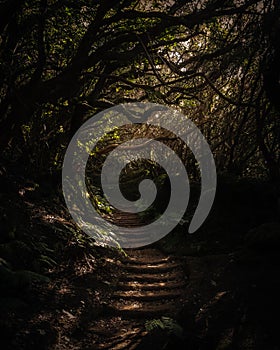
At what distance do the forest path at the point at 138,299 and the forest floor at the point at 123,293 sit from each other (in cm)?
2

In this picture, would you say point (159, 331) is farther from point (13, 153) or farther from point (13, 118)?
point (13, 153)

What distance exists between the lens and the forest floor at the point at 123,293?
492 cm

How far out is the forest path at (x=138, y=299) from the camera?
5531mm

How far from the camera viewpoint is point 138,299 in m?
7.02

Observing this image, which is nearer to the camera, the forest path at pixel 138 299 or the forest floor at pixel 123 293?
the forest floor at pixel 123 293

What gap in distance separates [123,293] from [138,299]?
402 mm

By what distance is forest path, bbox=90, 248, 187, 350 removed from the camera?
18.1ft

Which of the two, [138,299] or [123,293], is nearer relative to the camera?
[138,299]

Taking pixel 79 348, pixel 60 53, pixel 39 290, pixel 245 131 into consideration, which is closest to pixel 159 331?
pixel 79 348

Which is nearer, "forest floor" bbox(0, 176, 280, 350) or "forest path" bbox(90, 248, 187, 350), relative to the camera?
"forest floor" bbox(0, 176, 280, 350)

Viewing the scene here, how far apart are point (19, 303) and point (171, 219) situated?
8.76 meters

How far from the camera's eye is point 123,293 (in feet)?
23.7

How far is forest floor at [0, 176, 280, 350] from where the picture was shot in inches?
194

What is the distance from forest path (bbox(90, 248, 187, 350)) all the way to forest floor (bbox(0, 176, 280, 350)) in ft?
0.07
